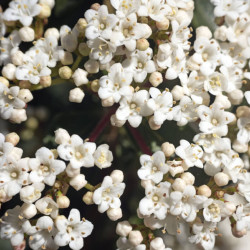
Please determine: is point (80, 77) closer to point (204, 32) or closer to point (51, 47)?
point (51, 47)

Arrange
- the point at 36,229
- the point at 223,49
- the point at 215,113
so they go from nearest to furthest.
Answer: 1. the point at 36,229
2. the point at 215,113
3. the point at 223,49

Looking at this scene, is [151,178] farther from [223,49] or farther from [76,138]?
[223,49]

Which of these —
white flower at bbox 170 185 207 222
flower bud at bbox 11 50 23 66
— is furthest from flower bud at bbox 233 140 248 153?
flower bud at bbox 11 50 23 66

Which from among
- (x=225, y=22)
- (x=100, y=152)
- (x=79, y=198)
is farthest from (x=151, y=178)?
(x=225, y=22)

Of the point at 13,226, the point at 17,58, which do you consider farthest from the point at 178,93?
the point at 13,226

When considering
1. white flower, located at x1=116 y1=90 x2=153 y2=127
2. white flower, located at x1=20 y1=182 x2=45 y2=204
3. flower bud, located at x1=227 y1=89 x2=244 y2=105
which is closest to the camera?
white flower, located at x1=20 y1=182 x2=45 y2=204

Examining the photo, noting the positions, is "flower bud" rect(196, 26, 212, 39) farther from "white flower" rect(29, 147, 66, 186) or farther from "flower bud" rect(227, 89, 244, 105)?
"white flower" rect(29, 147, 66, 186)

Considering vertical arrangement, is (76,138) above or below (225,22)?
below
